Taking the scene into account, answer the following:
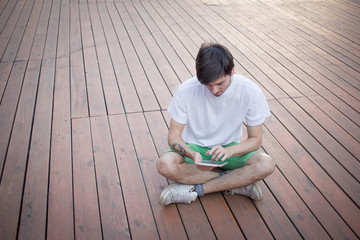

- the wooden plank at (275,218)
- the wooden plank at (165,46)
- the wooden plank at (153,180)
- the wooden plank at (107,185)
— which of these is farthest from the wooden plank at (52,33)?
the wooden plank at (275,218)

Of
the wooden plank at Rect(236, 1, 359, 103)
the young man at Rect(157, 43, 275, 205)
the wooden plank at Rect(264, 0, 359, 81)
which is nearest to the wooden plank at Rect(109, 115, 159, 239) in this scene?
the young man at Rect(157, 43, 275, 205)

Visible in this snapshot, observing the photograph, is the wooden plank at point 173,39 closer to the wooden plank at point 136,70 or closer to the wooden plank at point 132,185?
the wooden plank at point 136,70

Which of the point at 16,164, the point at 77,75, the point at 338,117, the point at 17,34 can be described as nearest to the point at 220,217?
the point at 16,164

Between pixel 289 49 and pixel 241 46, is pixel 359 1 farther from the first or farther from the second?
pixel 241 46

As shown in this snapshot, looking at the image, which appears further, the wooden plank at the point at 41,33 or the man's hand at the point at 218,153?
the wooden plank at the point at 41,33

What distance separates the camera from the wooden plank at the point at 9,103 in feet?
6.67

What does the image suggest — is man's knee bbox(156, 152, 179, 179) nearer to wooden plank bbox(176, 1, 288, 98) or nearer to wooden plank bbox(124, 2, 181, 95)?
wooden plank bbox(124, 2, 181, 95)

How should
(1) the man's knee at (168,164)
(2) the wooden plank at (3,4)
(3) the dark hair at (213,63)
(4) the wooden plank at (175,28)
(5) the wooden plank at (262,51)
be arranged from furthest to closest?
1. (2) the wooden plank at (3,4)
2. (4) the wooden plank at (175,28)
3. (5) the wooden plank at (262,51)
4. (1) the man's knee at (168,164)
5. (3) the dark hair at (213,63)

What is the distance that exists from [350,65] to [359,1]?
283 centimetres

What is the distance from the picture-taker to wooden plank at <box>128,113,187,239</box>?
1.54 meters

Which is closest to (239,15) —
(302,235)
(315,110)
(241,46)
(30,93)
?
(241,46)

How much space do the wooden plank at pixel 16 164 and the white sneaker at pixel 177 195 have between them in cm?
73

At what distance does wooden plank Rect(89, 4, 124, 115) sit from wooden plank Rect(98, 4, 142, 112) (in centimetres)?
4

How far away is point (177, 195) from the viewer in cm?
164
